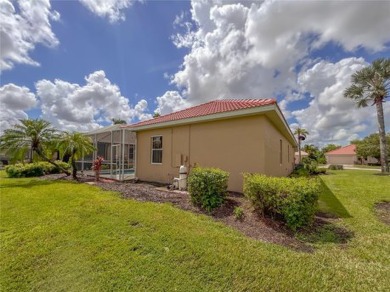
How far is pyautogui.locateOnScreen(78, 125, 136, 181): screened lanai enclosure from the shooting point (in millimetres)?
12672

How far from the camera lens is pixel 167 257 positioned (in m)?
3.36

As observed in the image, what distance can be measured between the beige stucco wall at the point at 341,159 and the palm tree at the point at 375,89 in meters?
39.1

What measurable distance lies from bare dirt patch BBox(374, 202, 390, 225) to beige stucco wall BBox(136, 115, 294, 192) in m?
3.50

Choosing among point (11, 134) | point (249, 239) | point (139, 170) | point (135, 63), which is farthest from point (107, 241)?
point (11, 134)

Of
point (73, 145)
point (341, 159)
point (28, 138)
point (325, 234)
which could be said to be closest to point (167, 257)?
point (325, 234)

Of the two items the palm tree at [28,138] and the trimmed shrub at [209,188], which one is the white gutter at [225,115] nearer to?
the trimmed shrub at [209,188]

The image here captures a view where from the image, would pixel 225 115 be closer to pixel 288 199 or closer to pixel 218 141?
pixel 218 141

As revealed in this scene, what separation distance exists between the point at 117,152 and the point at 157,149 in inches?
161

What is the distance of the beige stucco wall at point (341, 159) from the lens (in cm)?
5388

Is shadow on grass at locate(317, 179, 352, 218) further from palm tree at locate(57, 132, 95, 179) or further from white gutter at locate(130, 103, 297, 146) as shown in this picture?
palm tree at locate(57, 132, 95, 179)

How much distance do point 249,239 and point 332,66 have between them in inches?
526

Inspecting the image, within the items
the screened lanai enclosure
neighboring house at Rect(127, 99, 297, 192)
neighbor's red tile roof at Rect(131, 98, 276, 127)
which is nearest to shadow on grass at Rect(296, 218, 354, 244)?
neighboring house at Rect(127, 99, 297, 192)

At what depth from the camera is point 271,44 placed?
34.4 feet

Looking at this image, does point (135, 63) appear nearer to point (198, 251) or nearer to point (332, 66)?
point (198, 251)
